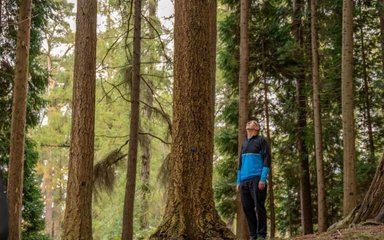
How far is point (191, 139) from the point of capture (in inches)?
225

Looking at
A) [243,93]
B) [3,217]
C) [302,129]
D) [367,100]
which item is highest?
[367,100]

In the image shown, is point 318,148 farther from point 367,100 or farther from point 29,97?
point 29,97

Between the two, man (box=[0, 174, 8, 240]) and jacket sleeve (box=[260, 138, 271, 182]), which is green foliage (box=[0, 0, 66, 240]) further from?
man (box=[0, 174, 8, 240])

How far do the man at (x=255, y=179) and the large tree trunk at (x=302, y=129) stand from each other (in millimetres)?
6996

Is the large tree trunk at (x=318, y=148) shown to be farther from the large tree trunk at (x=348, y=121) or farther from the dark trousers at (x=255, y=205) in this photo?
the dark trousers at (x=255, y=205)

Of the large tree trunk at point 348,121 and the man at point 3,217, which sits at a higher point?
the large tree trunk at point 348,121

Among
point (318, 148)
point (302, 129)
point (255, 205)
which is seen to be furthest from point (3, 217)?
point (302, 129)

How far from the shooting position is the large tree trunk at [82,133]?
8406 millimetres

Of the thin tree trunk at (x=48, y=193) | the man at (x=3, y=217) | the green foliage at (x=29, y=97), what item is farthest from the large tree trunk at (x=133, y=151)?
the thin tree trunk at (x=48, y=193)

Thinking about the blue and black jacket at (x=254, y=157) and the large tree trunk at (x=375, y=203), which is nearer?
the large tree trunk at (x=375, y=203)

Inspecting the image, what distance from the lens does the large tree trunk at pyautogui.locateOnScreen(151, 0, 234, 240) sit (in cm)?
557

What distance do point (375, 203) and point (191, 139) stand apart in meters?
2.93

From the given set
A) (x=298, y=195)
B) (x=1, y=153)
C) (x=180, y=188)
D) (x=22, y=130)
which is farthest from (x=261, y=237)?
(x=298, y=195)

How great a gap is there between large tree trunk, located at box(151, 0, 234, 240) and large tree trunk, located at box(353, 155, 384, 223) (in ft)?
7.51
